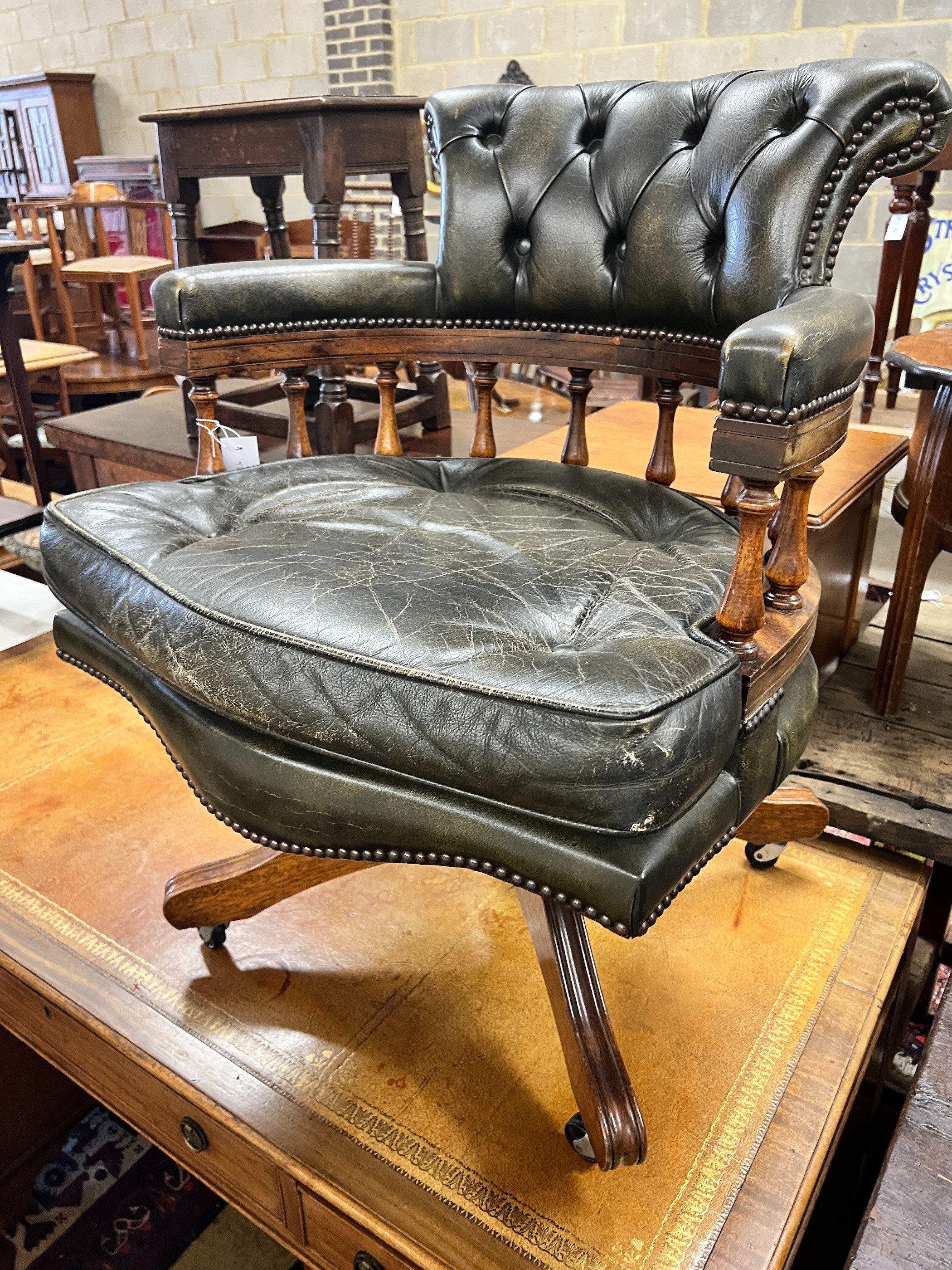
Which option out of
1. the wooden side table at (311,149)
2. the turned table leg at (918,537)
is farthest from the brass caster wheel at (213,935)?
the wooden side table at (311,149)

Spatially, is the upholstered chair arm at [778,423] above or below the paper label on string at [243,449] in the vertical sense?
above

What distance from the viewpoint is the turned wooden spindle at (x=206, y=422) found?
1.14 meters

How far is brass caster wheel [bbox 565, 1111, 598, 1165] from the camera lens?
2.81ft

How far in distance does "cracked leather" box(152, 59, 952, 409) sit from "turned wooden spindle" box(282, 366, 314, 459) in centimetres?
10

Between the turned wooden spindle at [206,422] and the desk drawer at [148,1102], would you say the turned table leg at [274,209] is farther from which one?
the desk drawer at [148,1102]

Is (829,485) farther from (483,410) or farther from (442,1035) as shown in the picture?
(442,1035)

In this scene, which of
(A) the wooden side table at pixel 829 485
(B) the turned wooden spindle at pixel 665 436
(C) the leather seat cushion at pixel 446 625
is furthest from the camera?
(A) the wooden side table at pixel 829 485

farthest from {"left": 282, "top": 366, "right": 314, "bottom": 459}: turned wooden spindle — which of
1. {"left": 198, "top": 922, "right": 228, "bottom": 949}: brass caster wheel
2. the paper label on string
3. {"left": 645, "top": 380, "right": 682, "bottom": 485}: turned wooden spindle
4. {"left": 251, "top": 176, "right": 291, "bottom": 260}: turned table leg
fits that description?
{"left": 251, "top": 176, "right": 291, "bottom": 260}: turned table leg

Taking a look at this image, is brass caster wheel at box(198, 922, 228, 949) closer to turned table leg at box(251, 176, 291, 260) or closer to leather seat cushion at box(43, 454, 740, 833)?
leather seat cushion at box(43, 454, 740, 833)

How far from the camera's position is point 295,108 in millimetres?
1888

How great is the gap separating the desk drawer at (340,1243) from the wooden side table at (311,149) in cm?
174

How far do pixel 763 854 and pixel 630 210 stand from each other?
0.86 meters

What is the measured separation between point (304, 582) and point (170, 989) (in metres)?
0.56

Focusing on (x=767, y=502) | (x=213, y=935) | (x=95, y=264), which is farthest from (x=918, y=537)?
(x=95, y=264)
